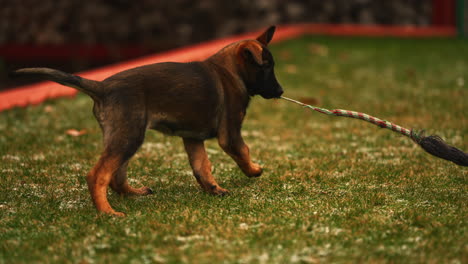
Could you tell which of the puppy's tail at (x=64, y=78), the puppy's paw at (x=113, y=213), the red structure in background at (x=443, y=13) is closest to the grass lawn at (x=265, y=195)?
the puppy's paw at (x=113, y=213)

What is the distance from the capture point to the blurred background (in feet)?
42.4

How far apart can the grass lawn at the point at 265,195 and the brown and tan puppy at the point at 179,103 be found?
0.20 m

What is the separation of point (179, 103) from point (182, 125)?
164mm

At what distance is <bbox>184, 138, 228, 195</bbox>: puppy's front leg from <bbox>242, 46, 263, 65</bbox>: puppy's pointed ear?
681 millimetres

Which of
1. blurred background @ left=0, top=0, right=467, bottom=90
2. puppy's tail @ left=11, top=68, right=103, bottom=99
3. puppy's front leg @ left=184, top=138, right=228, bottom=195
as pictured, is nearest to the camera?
puppy's tail @ left=11, top=68, right=103, bottom=99

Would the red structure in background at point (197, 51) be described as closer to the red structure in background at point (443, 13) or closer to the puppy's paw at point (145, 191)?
the red structure in background at point (443, 13)

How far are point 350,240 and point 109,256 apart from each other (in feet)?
4.17

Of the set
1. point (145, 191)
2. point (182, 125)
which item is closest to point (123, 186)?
point (145, 191)

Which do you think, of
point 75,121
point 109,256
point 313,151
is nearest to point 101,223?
point 109,256

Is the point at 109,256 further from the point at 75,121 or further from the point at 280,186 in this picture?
the point at 75,121

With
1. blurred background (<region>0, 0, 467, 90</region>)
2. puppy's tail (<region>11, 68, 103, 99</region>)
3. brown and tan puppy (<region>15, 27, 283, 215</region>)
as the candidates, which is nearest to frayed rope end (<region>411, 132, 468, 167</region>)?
→ brown and tan puppy (<region>15, 27, 283, 215</region>)

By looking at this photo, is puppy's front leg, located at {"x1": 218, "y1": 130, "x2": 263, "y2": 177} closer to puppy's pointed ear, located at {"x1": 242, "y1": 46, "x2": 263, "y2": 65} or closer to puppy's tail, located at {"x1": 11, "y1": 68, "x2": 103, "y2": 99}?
puppy's pointed ear, located at {"x1": 242, "y1": 46, "x2": 263, "y2": 65}

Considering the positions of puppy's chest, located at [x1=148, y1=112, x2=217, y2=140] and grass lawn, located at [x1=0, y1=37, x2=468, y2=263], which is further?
puppy's chest, located at [x1=148, y1=112, x2=217, y2=140]

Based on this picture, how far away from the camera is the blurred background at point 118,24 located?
12930 mm
